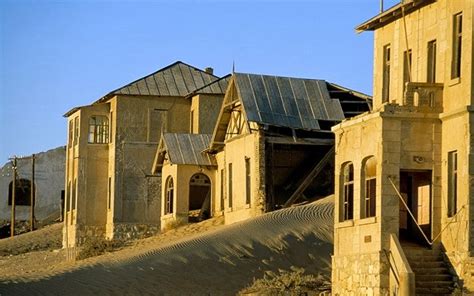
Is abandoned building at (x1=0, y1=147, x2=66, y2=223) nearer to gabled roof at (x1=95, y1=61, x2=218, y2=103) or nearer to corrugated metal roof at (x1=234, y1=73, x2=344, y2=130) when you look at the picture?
A: gabled roof at (x1=95, y1=61, x2=218, y2=103)

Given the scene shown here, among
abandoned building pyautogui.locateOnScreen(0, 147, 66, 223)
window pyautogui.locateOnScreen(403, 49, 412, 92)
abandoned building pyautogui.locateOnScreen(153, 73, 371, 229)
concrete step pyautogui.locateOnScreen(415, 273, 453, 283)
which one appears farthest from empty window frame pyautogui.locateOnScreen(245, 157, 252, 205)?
abandoned building pyautogui.locateOnScreen(0, 147, 66, 223)

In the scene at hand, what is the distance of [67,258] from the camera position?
53844 mm

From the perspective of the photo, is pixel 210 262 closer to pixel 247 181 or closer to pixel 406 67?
pixel 406 67

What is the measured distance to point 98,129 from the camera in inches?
2341

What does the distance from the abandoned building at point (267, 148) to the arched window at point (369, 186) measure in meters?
15.6

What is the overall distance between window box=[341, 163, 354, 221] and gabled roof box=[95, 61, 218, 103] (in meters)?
27.8

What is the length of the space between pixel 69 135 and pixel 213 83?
29.2ft

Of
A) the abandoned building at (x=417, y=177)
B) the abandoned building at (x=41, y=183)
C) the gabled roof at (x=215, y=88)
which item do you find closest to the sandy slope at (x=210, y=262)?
the abandoned building at (x=417, y=177)

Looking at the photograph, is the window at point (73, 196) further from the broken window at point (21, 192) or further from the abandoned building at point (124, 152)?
the broken window at point (21, 192)

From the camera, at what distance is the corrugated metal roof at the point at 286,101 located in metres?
45.7

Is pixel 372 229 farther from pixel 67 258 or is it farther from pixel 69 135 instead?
pixel 69 135

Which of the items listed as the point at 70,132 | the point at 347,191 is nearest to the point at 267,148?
the point at 347,191

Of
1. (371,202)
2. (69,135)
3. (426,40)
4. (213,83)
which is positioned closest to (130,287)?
(371,202)

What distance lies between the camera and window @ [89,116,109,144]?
59.3 meters
